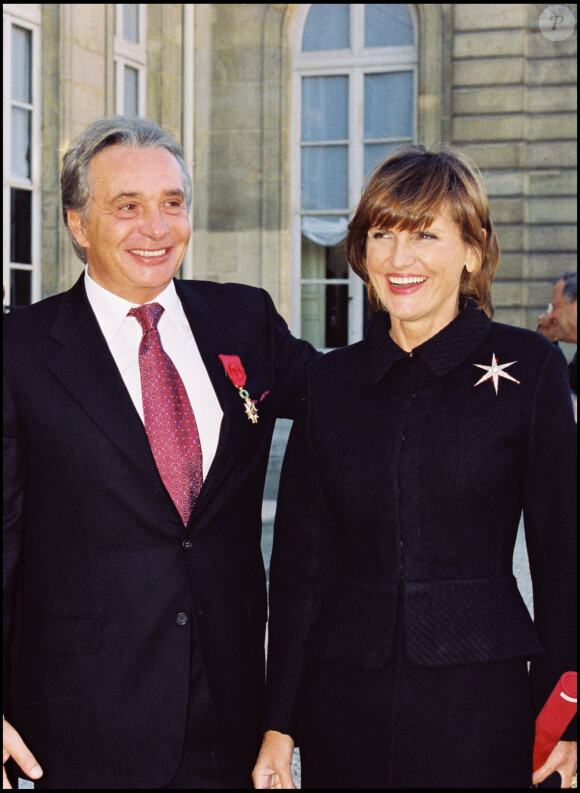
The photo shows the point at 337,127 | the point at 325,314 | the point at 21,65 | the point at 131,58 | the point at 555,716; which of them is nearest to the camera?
the point at 555,716

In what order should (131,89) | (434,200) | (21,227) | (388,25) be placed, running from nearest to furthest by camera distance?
(434,200)
(21,227)
(131,89)
(388,25)

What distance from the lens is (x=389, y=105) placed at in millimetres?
10531

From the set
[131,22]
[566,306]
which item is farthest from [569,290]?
[131,22]

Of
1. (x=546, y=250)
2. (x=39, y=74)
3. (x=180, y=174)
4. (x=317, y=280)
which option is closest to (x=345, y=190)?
(x=317, y=280)

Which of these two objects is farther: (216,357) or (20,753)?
(216,357)

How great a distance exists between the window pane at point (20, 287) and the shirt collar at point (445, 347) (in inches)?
258

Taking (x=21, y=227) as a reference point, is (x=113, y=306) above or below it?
below

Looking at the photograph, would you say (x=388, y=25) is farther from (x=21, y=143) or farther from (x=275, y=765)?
(x=275, y=765)

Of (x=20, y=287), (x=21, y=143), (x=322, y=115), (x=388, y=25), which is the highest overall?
(x=388, y=25)

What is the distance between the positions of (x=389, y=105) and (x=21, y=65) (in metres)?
3.96

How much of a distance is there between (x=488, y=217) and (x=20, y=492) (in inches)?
43.8

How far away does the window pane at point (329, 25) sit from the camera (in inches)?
419

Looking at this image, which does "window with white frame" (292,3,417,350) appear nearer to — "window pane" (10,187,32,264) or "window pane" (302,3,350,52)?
"window pane" (302,3,350,52)

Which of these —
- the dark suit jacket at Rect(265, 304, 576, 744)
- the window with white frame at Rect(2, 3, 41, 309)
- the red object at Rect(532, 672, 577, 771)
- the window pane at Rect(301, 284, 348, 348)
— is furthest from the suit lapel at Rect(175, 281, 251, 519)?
the window pane at Rect(301, 284, 348, 348)
